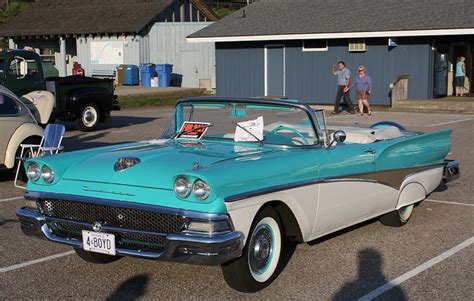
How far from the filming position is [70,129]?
1845 cm

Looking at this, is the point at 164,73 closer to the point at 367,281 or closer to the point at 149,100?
the point at 149,100

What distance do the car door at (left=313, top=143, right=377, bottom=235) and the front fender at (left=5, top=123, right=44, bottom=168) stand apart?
18.4 feet

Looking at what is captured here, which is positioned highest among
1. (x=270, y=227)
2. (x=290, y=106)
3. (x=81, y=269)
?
(x=290, y=106)

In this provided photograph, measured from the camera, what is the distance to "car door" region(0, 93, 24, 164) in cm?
1015

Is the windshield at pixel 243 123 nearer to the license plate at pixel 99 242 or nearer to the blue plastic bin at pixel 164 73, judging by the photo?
the license plate at pixel 99 242

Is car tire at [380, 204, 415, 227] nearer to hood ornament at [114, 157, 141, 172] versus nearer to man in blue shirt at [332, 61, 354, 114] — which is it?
hood ornament at [114, 157, 141, 172]

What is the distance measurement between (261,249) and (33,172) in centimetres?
199

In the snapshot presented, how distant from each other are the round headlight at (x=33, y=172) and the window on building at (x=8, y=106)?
4.98 meters

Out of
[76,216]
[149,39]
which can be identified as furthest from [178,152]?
[149,39]

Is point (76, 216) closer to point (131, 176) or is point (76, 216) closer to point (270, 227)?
point (131, 176)

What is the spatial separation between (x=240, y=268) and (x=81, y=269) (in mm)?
1587

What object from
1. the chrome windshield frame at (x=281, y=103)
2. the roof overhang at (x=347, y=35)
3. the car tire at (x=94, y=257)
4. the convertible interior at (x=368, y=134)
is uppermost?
the roof overhang at (x=347, y=35)

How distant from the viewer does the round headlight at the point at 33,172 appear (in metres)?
5.68

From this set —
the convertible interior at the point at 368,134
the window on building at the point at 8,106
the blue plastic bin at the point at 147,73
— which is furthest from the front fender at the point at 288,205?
the blue plastic bin at the point at 147,73
